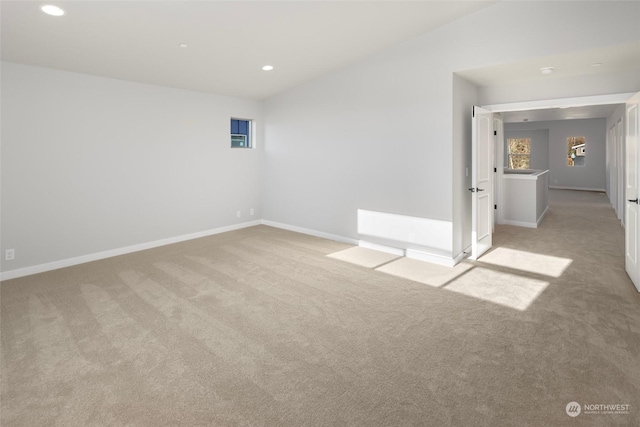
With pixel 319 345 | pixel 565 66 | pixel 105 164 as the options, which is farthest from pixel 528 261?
pixel 105 164

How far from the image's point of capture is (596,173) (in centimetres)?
1223

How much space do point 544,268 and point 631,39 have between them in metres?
2.46

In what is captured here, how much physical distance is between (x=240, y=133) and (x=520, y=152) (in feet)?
38.9

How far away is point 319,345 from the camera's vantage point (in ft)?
8.50

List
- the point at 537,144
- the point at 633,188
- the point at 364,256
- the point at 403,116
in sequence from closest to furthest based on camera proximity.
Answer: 1. the point at 633,188
2. the point at 403,116
3. the point at 364,256
4. the point at 537,144

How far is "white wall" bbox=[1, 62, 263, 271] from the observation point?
427 cm

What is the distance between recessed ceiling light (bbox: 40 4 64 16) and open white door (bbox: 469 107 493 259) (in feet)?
14.6

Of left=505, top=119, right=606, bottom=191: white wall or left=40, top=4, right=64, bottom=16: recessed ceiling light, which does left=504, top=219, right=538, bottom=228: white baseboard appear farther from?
left=505, top=119, right=606, bottom=191: white wall

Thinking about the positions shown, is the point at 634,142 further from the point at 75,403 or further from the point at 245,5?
the point at 75,403

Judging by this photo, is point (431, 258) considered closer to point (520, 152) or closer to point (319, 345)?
point (319, 345)

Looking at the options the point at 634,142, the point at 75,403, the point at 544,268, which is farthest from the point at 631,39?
the point at 75,403

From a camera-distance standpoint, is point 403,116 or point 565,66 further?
point 403,116

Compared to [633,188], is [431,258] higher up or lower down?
lower down
